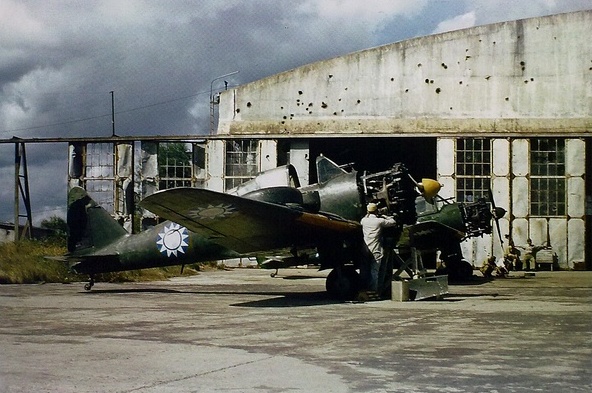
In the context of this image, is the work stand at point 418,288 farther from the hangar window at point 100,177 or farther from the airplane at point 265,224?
the hangar window at point 100,177

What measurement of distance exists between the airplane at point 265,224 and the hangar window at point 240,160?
12751mm

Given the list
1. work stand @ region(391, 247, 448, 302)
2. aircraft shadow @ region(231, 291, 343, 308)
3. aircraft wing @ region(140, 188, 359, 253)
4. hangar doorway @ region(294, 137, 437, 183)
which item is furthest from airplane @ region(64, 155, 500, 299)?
hangar doorway @ region(294, 137, 437, 183)

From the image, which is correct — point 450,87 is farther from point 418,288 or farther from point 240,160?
point 418,288

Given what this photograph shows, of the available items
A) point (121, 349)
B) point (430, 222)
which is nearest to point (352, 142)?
point (430, 222)

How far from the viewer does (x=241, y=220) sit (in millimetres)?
11516

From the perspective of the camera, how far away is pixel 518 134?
26.5 m

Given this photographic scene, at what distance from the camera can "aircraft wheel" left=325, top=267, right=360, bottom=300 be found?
12.7 m

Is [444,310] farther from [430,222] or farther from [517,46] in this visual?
[517,46]

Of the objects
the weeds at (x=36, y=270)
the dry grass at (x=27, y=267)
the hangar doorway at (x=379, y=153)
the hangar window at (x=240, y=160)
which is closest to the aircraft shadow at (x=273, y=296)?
the weeds at (x=36, y=270)

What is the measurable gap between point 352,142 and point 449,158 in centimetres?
406

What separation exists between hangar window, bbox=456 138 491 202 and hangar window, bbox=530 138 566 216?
1.58m

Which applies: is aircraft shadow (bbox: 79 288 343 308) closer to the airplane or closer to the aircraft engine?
the airplane

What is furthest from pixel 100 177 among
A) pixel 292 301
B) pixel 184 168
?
pixel 292 301

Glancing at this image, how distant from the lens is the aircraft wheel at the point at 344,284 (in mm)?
12727
